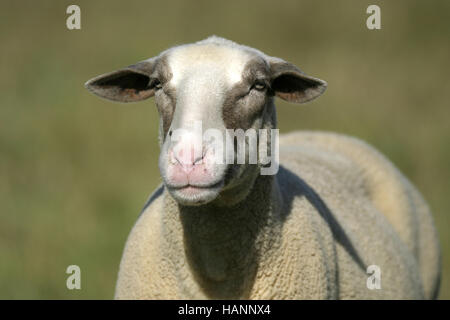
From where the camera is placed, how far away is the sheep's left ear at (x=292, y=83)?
133 inches

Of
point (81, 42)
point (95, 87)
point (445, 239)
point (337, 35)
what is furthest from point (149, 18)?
point (95, 87)

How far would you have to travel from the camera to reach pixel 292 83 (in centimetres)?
352

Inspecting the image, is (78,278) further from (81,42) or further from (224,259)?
(81,42)

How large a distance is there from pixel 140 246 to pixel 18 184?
4048 mm

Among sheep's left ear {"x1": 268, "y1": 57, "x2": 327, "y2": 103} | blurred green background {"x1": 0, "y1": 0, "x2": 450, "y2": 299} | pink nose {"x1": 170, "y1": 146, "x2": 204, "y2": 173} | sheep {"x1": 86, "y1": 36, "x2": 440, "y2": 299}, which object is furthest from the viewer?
blurred green background {"x1": 0, "y1": 0, "x2": 450, "y2": 299}

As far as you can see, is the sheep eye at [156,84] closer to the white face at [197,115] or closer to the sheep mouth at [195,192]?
the white face at [197,115]

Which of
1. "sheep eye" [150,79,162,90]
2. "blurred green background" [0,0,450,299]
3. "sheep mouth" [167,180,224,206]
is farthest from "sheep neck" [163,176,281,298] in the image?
"blurred green background" [0,0,450,299]

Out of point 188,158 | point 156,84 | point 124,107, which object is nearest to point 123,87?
point 156,84

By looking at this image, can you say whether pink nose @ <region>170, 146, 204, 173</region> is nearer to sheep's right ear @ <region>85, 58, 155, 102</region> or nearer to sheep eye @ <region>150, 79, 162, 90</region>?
sheep eye @ <region>150, 79, 162, 90</region>

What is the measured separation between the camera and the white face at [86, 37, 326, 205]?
290cm

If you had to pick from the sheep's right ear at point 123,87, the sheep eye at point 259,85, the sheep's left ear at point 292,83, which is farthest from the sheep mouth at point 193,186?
the sheep's right ear at point 123,87

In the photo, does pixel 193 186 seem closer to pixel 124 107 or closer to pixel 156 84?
pixel 156 84

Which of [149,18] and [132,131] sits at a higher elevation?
[149,18]

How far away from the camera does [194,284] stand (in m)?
3.36
